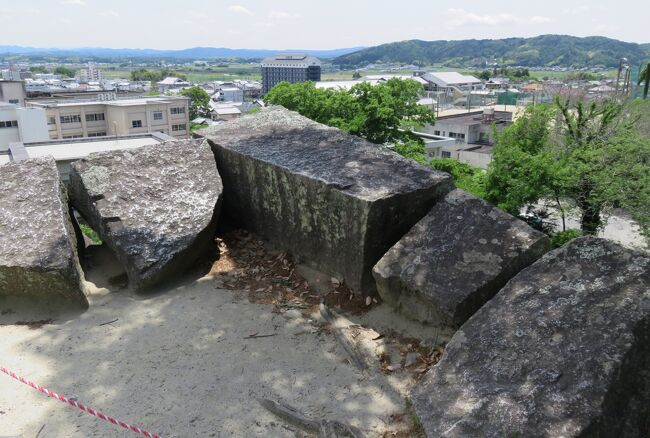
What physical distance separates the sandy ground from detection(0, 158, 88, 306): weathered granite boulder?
0.26 meters

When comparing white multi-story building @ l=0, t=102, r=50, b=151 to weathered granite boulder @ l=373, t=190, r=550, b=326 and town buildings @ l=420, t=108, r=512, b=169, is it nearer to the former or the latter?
town buildings @ l=420, t=108, r=512, b=169

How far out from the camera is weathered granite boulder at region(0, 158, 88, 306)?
5457 mm

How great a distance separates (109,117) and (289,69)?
8617cm

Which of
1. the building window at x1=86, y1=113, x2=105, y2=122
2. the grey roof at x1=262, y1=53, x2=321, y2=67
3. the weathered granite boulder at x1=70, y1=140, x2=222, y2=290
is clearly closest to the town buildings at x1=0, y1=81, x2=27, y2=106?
the building window at x1=86, y1=113, x2=105, y2=122

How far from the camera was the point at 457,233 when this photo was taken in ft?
16.7

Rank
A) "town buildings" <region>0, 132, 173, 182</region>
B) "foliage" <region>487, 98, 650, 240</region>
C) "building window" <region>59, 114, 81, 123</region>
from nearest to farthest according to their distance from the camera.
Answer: "foliage" <region>487, 98, 650, 240</region> < "town buildings" <region>0, 132, 173, 182</region> < "building window" <region>59, 114, 81, 123</region>

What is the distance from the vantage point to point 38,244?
5672 mm

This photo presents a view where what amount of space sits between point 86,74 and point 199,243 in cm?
17171

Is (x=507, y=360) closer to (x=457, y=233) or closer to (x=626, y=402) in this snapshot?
(x=626, y=402)

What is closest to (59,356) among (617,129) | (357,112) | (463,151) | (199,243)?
(199,243)

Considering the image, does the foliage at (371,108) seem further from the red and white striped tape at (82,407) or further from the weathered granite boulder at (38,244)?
the red and white striped tape at (82,407)

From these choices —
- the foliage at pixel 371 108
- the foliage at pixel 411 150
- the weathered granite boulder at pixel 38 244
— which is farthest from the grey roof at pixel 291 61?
the weathered granite boulder at pixel 38 244

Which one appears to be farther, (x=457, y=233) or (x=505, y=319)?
(x=457, y=233)

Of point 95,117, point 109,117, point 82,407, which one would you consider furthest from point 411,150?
point 95,117
